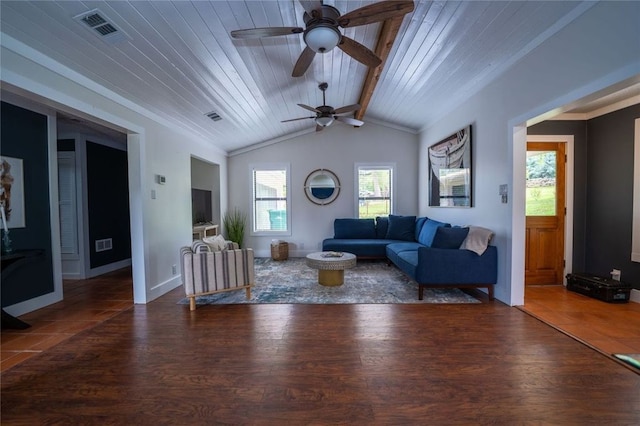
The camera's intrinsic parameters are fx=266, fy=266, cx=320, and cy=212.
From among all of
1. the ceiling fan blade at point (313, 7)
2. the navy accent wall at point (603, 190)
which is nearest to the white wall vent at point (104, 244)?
the ceiling fan blade at point (313, 7)

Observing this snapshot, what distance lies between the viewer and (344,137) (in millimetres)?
6102

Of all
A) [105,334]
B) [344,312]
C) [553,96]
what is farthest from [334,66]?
[105,334]

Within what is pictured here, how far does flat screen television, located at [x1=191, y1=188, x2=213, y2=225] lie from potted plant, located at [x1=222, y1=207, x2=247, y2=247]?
36 centimetres

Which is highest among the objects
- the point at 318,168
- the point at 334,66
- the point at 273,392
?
the point at 334,66

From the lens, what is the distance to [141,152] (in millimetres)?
3377

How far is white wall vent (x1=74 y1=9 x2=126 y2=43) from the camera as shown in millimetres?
1891

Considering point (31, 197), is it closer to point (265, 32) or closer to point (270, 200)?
point (265, 32)

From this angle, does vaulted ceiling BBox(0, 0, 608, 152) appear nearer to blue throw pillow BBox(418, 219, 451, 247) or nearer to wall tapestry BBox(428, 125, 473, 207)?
wall tapestry BBox(428, 125, 473, 207)

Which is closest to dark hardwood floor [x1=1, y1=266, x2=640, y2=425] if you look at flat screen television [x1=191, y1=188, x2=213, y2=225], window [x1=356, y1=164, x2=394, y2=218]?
flat screen television [x1=191, y1=188, x2=213, y2=225]

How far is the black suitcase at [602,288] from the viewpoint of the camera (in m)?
3.16

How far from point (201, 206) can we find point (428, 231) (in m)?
4.52

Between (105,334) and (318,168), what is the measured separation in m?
4.66

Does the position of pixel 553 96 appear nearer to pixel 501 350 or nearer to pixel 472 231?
pixel 472 231

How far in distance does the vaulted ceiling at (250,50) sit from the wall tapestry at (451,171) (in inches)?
25.4
